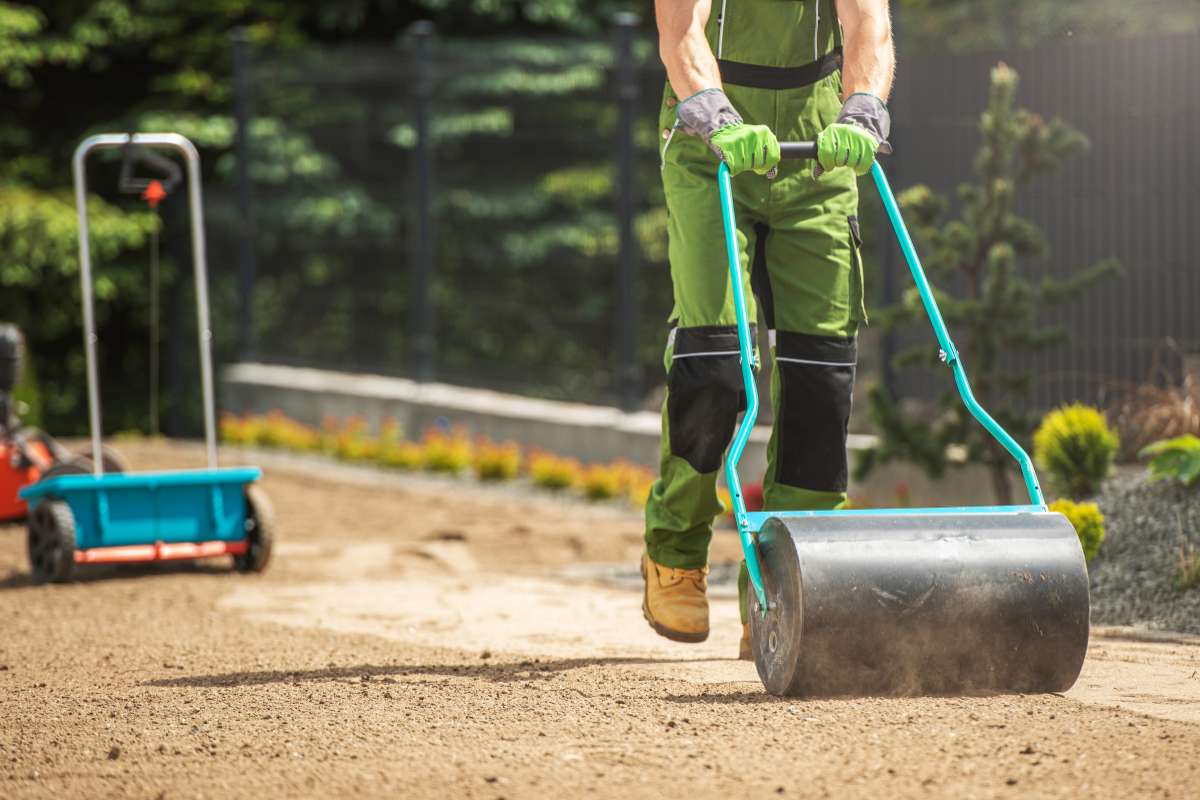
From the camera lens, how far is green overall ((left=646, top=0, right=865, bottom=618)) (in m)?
5.18

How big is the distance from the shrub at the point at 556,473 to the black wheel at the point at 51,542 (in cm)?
400

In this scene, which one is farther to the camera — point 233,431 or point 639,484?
point 233,431

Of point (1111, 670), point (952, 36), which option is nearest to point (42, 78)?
point (952, 36)

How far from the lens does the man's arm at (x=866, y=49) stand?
520cm

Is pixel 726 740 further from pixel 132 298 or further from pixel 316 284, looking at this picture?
pixel 132 298

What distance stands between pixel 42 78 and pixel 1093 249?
40.7 feet

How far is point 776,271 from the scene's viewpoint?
5.30 metres

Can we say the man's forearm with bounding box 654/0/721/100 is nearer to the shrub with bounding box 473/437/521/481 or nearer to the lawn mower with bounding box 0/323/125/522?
the lawn mower with bounding box 0/323/125/522

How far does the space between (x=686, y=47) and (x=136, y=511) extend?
3.65 m

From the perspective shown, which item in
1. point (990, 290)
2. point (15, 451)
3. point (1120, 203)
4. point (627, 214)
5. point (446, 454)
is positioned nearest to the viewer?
point (990, 290)

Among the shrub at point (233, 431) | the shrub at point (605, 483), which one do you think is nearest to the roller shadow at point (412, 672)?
the shrub at point (605, 483)

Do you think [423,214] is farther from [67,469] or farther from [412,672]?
[412,672]

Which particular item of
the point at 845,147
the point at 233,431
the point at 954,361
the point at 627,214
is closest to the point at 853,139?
the point at 845,147

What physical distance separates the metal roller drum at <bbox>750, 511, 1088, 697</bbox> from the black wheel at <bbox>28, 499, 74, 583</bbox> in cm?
Answer: 401
